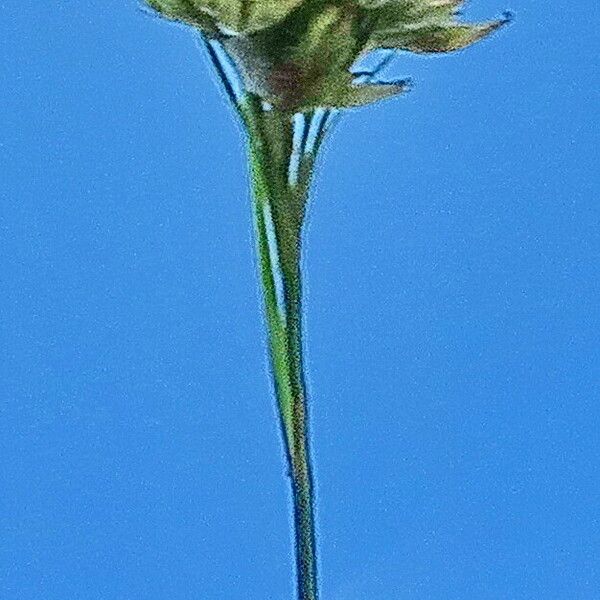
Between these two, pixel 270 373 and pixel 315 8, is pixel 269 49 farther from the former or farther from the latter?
pixel 270 373

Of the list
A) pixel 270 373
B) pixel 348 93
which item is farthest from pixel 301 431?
pixel 348 93

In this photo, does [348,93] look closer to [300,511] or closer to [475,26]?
[475,26]

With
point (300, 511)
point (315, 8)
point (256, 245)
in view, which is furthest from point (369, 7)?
point (300, 511)

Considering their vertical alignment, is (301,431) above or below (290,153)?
below
